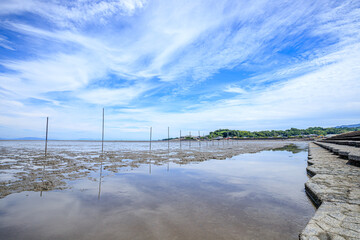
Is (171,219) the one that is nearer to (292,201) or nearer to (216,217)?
(216,217)

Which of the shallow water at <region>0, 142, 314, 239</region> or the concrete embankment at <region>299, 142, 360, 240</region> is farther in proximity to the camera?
the shallow water at <region>0, 142, 314, 239</region>

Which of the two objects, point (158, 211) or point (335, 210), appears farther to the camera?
point (158, 211)

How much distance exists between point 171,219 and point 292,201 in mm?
4084

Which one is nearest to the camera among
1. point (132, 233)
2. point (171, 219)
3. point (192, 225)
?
point (132, 233)

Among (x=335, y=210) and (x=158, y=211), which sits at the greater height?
(x=335, y=210)

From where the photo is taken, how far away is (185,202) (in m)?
5.87

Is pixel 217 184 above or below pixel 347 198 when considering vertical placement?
below

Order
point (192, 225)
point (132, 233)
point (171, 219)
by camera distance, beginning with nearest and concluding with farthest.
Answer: point (132, 233), point (192, 225), point (171, 219)

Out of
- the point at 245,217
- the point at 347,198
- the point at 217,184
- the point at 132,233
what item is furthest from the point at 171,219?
the point at 347,198

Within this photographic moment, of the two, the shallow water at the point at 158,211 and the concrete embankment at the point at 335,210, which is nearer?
the concrete embankment at the point at 335,210

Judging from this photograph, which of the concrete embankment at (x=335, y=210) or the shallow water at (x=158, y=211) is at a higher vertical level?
the concrete embankment at (x=335, y=210)

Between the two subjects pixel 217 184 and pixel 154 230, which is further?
pixel 217 184

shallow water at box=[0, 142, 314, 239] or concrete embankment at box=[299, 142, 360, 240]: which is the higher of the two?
concrete embankment at box=[299, 142, 360, 240]

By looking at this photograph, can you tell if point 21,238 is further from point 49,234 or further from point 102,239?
Answer: point 102,239
